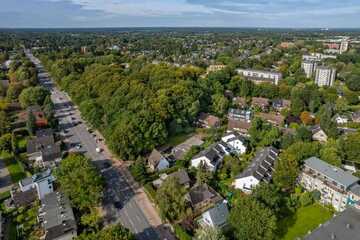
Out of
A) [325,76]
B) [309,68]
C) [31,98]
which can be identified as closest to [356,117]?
[325,76]

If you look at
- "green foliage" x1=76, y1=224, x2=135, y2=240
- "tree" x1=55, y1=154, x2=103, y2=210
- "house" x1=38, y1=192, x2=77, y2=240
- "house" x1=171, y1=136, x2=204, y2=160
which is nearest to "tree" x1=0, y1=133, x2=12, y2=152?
"house" x1=38, y1=192, x2=77, y2=240

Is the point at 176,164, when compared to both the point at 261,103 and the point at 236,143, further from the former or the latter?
the point at 261,103

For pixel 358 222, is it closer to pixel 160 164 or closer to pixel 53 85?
pixel 160 164

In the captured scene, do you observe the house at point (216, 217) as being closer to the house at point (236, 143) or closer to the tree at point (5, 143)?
the house at point (236, 143)

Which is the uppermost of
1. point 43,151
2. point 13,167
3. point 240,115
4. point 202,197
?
point 240,115

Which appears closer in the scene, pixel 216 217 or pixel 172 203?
pixel 216 217

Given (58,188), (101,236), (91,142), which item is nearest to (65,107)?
(91,142)
